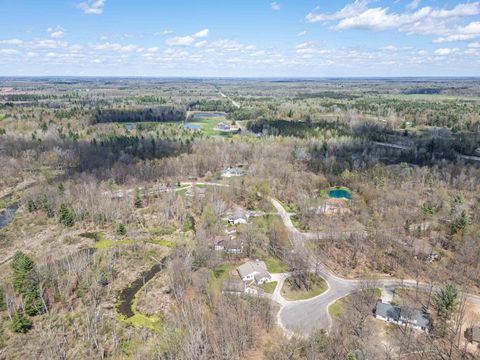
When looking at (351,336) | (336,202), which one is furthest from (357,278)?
(336,202)

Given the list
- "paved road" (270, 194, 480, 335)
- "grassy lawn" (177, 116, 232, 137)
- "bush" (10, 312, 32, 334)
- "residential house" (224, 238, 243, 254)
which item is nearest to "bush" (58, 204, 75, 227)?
"bush" (10, 312, 32, 334)

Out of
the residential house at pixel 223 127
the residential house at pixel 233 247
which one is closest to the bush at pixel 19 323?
the residential house at pixel 233 247

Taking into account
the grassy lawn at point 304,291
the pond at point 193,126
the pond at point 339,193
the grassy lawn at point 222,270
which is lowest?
the pond at point 339,193

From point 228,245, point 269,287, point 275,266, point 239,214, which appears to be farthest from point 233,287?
point 239,214

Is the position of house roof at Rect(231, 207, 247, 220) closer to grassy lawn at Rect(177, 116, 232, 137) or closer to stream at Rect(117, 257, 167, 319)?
stream at Rect(117, 257, 167, 319)

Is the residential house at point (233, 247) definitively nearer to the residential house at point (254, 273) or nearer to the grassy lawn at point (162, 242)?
the residential house at point (254, 273)

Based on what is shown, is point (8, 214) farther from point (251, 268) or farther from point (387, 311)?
point (387, 311)

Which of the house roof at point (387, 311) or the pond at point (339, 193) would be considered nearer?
the house roof at point (387, 311)
